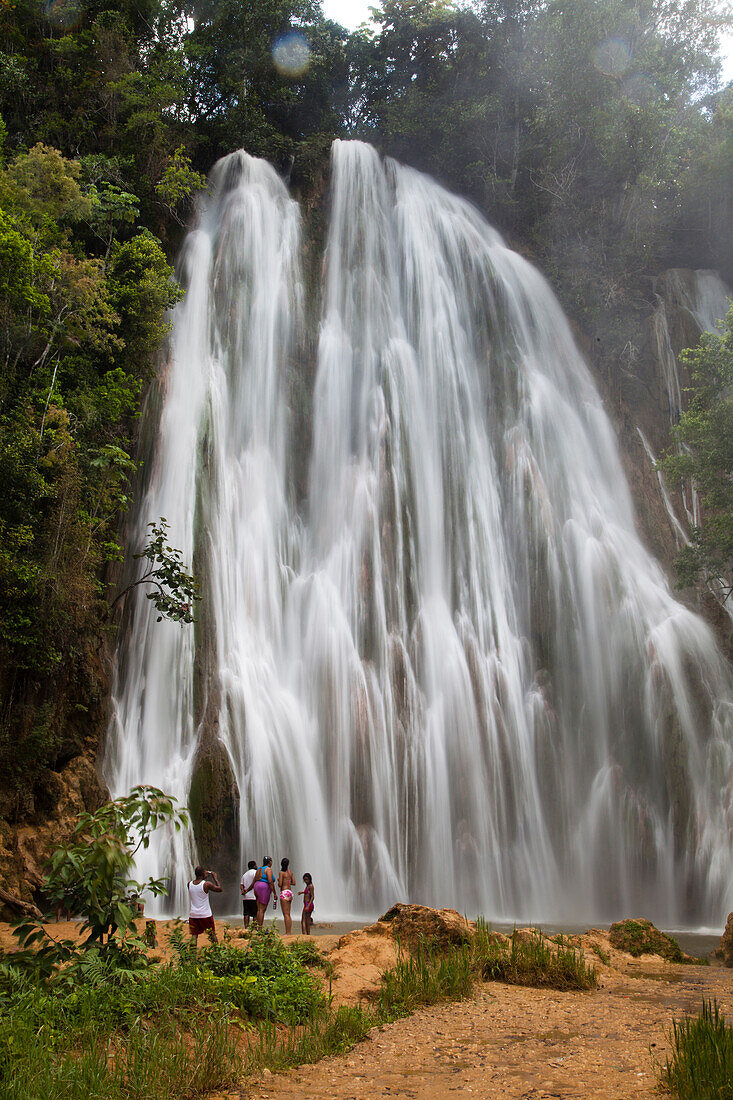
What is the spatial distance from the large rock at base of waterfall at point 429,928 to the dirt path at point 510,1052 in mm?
1247

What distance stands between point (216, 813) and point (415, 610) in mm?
7176

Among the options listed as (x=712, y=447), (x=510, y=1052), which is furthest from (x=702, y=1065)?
(x=712, y=447)

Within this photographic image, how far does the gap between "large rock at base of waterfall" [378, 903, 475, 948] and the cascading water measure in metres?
6.31

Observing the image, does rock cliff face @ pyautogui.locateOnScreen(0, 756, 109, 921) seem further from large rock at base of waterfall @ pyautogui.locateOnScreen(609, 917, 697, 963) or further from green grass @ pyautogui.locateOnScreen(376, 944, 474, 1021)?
large rock at base of waterfall @ pyautogui.locateOnScreen(609, 917, 697, 963)

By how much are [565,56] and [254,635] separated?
84.9 feet

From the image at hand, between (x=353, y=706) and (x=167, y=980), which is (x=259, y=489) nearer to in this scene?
(x=353, y=706)

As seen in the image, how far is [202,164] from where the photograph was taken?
1117 inches

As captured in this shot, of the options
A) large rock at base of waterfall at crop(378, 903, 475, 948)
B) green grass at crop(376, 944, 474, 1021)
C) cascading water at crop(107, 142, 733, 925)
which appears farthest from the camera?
cascading water at crop(107, 142, 733, 925)

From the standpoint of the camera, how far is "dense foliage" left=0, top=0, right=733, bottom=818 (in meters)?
14.3

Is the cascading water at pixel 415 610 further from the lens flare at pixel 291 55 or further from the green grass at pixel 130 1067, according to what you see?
the green grass at pixel 130 1067

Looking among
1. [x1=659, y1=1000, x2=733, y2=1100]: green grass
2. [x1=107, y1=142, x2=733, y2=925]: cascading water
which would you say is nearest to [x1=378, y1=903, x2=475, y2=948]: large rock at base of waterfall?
[x1=659, y1=1000, x2=733, y2=1100]: green grass

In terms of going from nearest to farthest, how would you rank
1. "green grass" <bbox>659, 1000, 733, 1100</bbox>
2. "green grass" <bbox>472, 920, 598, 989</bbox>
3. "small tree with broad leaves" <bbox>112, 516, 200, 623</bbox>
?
"green grass" <bbox>659, 1000, 733, 1100</bbox> → "green grass" <bbox>472, 920, 598, 989</bbox> → "small tree with broad leaves" <bbox>112, 516, 200, 623</bbox>

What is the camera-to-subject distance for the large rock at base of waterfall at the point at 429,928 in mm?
8453

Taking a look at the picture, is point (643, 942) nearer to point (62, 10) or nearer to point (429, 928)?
point (429, 928)
